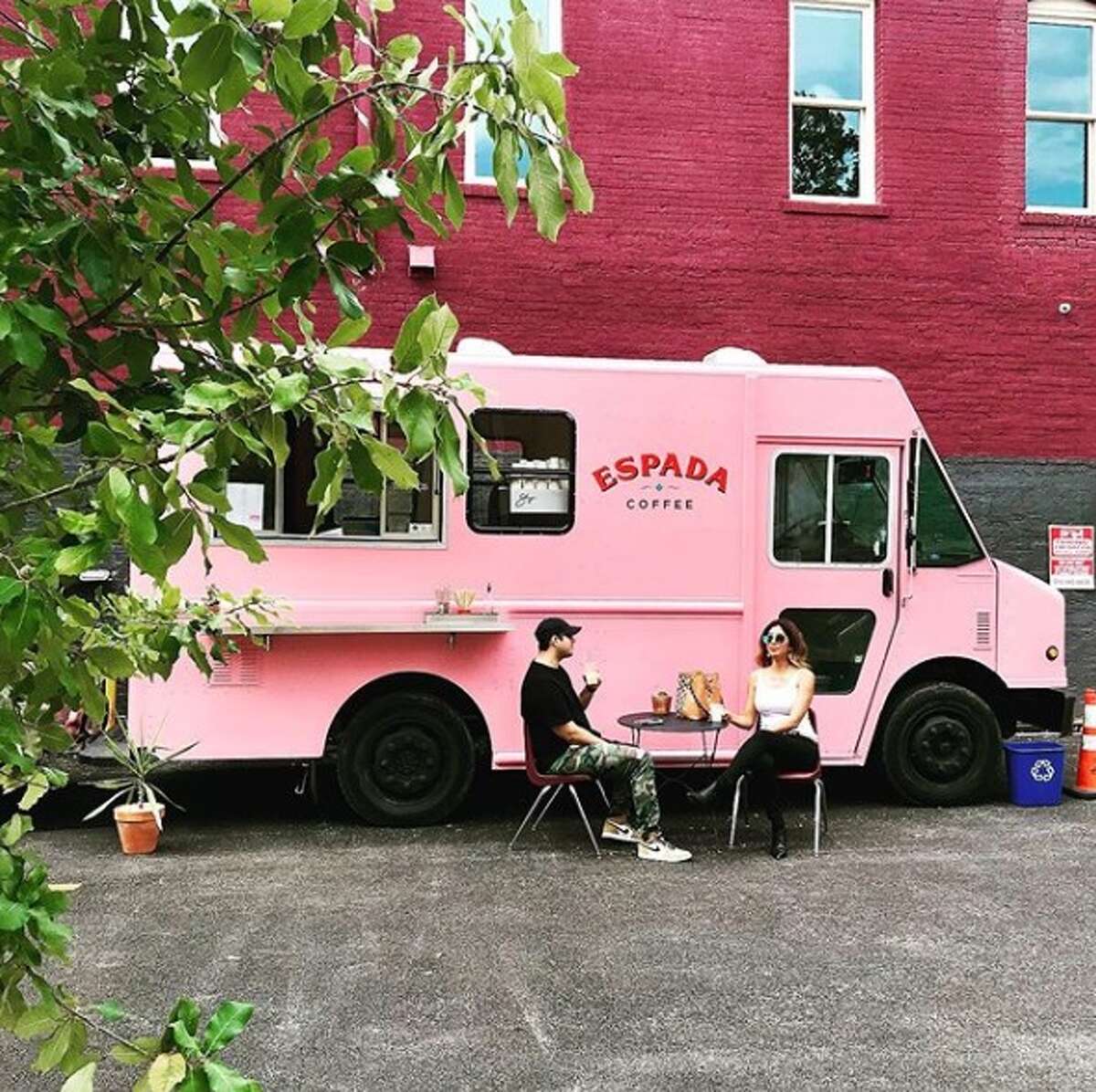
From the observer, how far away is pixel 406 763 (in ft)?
24.6

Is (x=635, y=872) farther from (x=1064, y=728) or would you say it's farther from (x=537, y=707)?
(x=1064, y=728)

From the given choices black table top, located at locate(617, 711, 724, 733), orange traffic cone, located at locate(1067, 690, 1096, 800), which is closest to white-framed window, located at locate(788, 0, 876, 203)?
orange traffic cone, located at locate(1067, 690, 1096, 800)

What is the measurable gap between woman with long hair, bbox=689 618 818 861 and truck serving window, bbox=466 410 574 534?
1.59 meters

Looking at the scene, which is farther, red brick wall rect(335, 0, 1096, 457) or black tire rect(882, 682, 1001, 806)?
red brick wall rect(335, 0, 1096, 457)

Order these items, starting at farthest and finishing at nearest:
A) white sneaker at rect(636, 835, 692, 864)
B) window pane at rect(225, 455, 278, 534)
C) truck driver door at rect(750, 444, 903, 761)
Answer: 1. truck driver door at rect(750, 444, 903, 761)
2. window pane at rect(225, 455, 278, 534)
3. white sneaker at rect(636, 835, 692, 864)

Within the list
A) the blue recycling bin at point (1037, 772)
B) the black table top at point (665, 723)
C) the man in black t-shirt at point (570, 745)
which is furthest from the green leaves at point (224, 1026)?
the blue recycling bin at point (1037, 772)

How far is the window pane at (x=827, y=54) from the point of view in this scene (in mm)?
11781

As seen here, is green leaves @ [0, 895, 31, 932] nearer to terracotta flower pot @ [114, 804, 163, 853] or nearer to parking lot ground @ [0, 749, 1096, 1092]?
parking lot ground @ [0, 749, 1096, 1092]

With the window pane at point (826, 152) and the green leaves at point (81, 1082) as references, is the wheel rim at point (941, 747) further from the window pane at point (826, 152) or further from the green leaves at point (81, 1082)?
the green leaves at point (81, 1082)

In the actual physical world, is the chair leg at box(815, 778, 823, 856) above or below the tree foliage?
below

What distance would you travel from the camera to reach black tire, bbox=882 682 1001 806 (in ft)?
26.4

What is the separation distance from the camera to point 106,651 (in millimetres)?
1950

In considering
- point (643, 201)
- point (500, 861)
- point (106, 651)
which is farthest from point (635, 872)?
point (643, 201)

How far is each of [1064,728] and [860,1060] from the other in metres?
4.75
